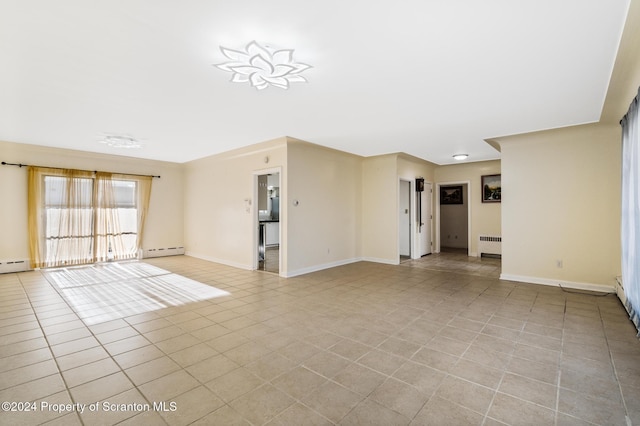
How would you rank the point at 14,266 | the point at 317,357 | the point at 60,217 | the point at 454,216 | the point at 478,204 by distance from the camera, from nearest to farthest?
the point at 317,357 → the point at 14,266 → the point at 60,217 → the point at 478,204 → the point at 454,216

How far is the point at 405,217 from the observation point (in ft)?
26.2

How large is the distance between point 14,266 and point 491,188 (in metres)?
11.2

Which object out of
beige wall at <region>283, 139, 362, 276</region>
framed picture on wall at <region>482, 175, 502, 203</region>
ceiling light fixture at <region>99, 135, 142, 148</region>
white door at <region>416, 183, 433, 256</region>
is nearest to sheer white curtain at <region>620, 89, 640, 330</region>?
framed picture on wall at <region>482, 175, 502, 203</region>

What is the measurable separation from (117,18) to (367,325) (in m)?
3.47

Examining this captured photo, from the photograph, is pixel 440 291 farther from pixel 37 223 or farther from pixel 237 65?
pixel 37 223

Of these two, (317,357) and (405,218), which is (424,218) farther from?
(317,357)

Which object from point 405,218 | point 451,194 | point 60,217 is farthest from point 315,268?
point 451,194

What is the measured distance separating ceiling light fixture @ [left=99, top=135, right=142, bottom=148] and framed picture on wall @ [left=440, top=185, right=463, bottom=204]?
345 inches

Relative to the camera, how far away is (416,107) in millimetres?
3676

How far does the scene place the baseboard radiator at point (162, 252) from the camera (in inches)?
305

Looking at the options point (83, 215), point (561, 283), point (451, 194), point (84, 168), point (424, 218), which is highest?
point (84, 168)

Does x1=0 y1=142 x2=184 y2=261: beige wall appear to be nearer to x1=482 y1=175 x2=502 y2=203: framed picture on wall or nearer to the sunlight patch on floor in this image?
the sunlight patch on floor

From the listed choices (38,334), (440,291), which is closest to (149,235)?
(38,334)

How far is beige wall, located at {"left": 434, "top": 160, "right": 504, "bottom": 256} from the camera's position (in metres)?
7.57
